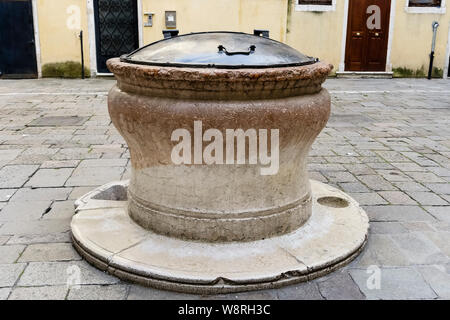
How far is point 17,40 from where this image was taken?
12.6 m

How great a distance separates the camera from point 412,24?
13375 millimetres

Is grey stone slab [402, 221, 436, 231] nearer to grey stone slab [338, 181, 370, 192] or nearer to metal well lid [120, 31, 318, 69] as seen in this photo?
grey stone slab [338, 181, 370, 192]

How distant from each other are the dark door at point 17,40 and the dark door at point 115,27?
1762 millimetres

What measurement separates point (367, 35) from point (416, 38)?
4.72 feet

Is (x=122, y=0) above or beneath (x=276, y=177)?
above

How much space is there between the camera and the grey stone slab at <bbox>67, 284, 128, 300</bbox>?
2.78 meters

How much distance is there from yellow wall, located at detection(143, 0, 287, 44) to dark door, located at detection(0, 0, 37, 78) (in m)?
3.05

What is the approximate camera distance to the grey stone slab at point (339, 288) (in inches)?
111

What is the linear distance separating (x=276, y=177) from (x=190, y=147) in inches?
25.5

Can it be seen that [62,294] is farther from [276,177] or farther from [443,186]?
[443,186]
